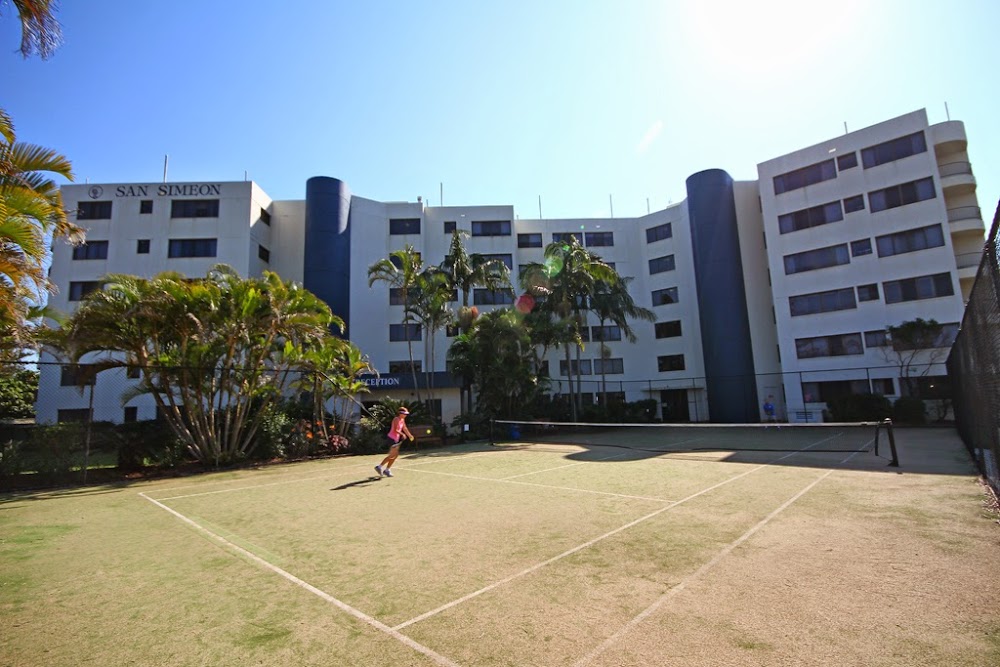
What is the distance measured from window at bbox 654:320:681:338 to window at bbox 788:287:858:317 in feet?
29.5

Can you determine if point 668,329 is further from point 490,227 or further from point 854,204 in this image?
point 490,227

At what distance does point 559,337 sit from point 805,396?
1772cm

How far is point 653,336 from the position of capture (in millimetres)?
41875

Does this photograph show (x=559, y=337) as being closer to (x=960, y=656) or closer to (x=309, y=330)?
(x=309, y=330)

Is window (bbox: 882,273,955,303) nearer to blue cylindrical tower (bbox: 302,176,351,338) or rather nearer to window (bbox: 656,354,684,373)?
window (bbox: 656,354,684,373)

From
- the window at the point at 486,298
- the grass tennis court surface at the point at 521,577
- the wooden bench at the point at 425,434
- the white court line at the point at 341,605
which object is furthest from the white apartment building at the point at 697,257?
the white court line at the point at 341,605

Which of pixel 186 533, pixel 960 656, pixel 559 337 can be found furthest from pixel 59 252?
pixel 960 656

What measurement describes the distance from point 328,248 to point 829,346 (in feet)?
120

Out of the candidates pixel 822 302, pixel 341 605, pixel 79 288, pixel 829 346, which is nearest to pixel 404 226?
pixel 79 288

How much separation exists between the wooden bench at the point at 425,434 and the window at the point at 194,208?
26.0 meters

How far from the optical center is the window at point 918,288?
28.4m

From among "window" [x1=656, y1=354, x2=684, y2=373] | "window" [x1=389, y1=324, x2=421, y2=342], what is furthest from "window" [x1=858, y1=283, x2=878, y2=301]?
"window" [x1=389, y1=324, x2=421, y2=342]

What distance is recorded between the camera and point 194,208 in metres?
35.9

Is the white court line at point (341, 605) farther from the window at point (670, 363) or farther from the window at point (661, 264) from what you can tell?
the window at point (661, 264)
